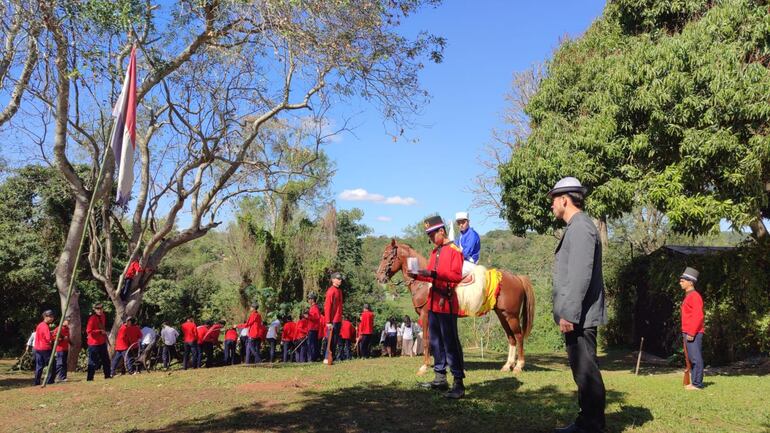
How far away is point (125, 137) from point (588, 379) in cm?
635

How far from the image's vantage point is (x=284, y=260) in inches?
998

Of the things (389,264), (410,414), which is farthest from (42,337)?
(410,414)

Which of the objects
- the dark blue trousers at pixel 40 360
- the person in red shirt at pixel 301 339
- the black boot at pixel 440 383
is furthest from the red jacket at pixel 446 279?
the dark blue trousers at pixel 40 360

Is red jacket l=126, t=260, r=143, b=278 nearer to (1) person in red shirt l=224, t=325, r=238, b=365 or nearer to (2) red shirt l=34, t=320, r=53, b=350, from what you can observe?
(1) person in red shirt l=224, t=325, r=238, b=365

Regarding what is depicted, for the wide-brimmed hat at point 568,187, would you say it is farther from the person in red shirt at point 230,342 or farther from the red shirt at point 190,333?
the person in red shirt at point 230,342

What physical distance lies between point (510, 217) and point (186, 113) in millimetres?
9857

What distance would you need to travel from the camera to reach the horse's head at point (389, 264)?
9977 mm

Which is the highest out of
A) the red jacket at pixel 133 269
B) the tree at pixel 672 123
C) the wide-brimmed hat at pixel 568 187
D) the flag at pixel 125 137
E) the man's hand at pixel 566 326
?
the tree at pixel 672 123

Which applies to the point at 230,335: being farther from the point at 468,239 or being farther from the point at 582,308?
the point at 582,308

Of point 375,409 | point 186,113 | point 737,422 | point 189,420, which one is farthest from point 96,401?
point 186,113

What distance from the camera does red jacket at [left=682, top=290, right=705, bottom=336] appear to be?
8.90 m

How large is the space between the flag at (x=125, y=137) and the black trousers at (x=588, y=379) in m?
5.60

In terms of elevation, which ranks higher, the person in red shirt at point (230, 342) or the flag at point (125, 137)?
the flag at point (125, 137)

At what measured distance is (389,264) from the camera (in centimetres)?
1003
